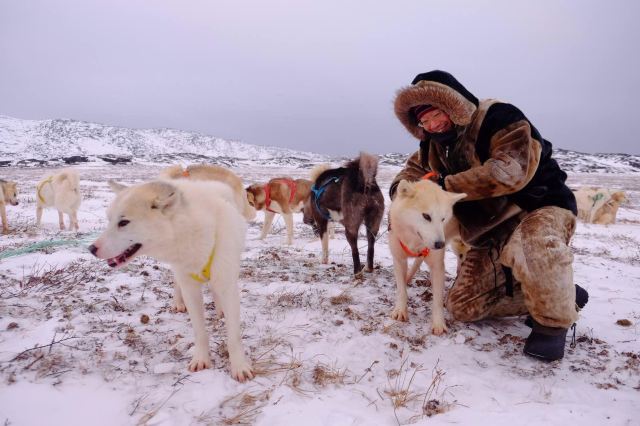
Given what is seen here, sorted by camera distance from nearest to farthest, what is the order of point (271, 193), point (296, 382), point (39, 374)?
point (39, 374) < point (296, 382) < point (271, 193)

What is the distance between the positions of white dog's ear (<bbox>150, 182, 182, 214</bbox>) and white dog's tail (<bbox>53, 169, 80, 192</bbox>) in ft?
26.3

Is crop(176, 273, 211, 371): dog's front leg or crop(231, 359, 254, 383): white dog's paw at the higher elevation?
crop(176, 273, 211, 371): dog's front leg

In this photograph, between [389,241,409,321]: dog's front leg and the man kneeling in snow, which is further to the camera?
[389,241,409,321]: dog's front leg

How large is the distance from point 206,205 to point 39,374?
55.6 inches

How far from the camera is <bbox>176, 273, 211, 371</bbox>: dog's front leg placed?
2.33 m

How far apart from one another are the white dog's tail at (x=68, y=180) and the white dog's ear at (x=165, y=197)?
8.03m

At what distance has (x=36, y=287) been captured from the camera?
10.8 feet

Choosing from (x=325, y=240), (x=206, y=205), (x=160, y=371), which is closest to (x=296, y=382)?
(x=160, y=371)

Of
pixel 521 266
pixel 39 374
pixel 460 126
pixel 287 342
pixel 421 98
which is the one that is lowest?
pixel 287 342

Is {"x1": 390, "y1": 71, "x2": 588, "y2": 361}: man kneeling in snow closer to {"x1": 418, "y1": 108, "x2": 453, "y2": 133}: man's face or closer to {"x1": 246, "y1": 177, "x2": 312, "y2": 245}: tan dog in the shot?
{"x1": 418, "y1": 108, "x2": 453, "y2": 133}: man's face

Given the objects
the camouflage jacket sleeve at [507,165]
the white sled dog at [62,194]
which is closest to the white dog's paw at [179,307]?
the camouflage jacket sleeve at [507,165]

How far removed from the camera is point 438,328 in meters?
3.01

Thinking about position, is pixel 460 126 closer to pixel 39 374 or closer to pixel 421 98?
pixel 421 98

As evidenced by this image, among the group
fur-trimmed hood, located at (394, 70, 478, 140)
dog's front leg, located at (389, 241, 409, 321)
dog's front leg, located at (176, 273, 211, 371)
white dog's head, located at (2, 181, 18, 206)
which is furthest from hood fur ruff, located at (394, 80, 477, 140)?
white dog's head, located at (2, 181, 18, 206)
